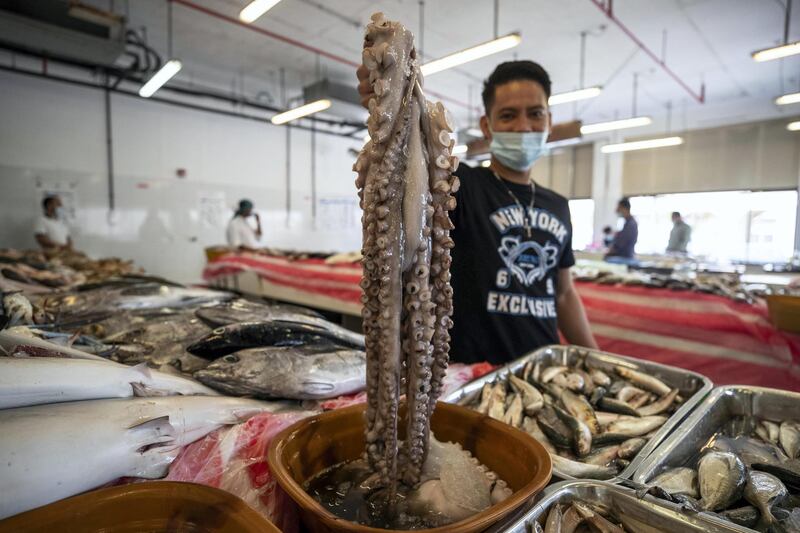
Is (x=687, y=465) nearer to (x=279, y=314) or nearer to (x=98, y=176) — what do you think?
(x=279, y=314)

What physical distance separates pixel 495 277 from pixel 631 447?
0.93 meters

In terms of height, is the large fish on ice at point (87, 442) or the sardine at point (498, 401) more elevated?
the large fish on ice at point (87, 442)

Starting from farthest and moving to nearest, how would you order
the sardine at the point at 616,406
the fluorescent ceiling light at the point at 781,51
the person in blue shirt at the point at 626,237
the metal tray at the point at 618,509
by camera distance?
the person in blue shirt at the point at 626,237
the fluorescent ceiling light at the point at 781,51
the sardine at the point at 616,406
the metal tray at the point at 618,509

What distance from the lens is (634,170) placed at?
13.3 m

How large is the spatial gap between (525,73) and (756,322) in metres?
2.47

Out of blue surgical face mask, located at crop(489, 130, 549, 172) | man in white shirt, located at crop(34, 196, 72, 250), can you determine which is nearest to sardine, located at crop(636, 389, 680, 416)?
blue surgical face mask, located at crop(489, 130, 549, 172)

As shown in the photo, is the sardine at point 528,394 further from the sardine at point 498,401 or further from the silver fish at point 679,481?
the silver fish at point 679,481

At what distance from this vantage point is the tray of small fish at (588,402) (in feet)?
3.73

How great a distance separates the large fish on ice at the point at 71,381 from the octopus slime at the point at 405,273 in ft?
1.68

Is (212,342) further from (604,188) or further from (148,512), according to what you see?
(604,188)

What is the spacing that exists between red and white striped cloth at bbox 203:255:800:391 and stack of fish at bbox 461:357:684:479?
6.30ft

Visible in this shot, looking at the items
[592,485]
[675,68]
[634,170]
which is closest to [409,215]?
[592,485]

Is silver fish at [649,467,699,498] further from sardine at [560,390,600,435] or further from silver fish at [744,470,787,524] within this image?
sardine at [560,390,600,435]

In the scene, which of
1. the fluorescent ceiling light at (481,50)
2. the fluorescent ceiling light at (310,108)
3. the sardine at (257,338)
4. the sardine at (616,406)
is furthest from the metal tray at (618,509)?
the fluorescent ceiling light at (310,108)
